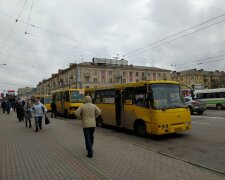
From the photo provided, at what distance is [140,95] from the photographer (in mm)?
12469

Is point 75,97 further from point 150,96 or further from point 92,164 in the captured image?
point 92,164

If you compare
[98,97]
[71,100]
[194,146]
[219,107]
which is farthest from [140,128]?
[219,107]

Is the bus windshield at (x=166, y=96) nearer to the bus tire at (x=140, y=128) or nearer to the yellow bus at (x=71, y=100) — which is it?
the bus tire at (x=140, y=128)

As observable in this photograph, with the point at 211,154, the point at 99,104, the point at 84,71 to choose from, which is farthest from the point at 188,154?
the point at 84,71

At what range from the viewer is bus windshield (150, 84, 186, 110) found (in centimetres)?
1154

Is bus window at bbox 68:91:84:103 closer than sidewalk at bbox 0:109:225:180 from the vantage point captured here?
No

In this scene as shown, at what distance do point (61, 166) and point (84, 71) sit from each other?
80510mm

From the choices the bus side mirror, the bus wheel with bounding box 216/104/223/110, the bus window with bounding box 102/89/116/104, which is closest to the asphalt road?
the bus side mirror

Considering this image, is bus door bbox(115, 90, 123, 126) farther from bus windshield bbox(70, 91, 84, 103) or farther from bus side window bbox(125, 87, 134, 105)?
bus windshield bbox(70, 91, 84, 103)

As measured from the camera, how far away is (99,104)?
17.2 metres

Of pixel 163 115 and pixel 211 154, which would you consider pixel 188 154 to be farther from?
pixel 163 115

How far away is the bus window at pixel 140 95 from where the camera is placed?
12.1 meters

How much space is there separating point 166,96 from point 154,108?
82cm

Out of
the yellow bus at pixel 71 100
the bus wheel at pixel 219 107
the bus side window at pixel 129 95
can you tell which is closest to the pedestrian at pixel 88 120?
the bus side window at pixel 129 95
